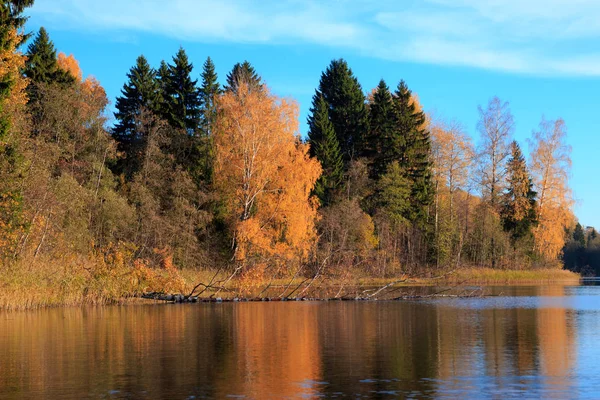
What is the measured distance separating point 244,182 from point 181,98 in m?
12.9

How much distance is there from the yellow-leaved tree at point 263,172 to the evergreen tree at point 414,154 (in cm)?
1540

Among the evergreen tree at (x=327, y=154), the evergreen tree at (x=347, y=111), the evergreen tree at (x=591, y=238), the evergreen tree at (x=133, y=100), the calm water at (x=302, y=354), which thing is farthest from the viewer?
the evergreen tree at (x=591, y=238)

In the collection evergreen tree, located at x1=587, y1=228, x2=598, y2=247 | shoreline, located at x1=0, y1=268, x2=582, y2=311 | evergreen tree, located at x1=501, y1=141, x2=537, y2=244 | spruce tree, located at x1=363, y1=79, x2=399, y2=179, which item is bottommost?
shoreline, located at x1=0, y1=268, x2=582, y2=311

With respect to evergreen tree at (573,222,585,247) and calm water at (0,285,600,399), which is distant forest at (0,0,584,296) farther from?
evergreen tree at (573,222,585,247)

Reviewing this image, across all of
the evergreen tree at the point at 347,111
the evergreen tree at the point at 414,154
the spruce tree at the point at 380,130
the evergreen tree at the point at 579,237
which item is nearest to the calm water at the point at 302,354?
the evergreen tree at the point at 414,154

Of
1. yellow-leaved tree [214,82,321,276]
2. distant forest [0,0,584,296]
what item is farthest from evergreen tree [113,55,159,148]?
yellow-leaved tree [214,82,321,276]

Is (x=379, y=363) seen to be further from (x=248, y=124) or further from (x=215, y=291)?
(x=248, y=124)

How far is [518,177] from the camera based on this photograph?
7294cm

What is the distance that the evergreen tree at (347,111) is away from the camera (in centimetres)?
7581

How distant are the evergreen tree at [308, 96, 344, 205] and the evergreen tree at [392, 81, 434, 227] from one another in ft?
17.5

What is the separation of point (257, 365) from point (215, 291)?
27.0 m

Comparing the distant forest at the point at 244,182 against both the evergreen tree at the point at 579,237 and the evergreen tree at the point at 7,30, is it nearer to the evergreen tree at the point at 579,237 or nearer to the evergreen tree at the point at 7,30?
the evergreen tree at the point at 7,30

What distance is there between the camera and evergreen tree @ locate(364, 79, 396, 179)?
234 ft

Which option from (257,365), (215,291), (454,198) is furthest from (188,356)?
(454,198)
